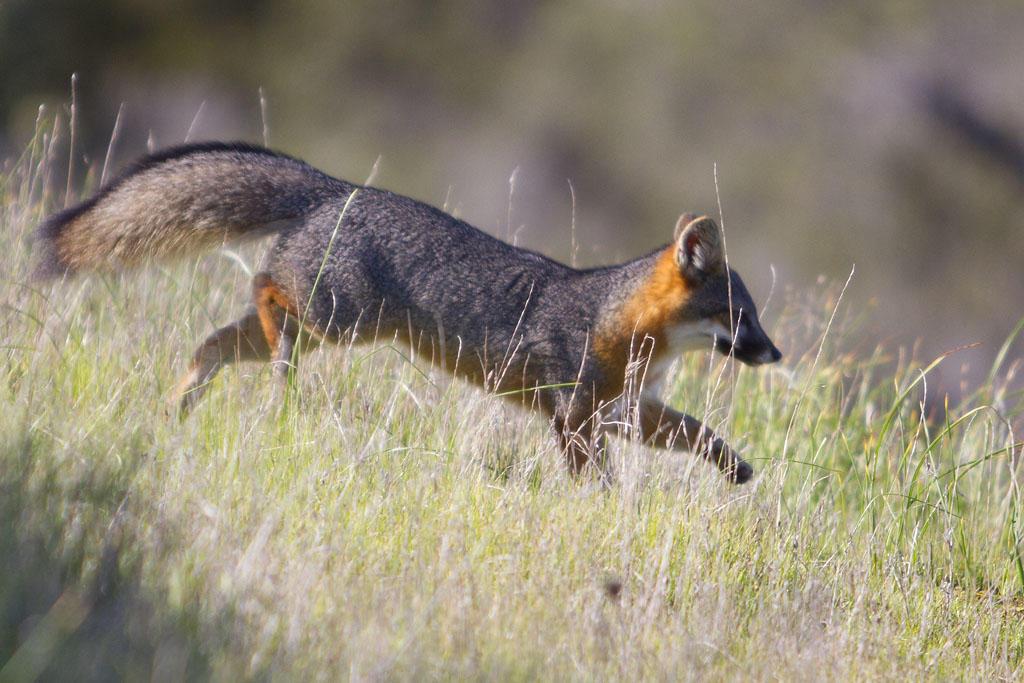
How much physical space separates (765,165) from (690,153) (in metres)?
1.61

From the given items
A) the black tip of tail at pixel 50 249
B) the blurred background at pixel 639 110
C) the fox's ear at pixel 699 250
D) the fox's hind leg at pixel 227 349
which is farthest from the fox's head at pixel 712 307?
the blurred background at pixel 639 110

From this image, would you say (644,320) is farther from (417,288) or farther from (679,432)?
(417,288)

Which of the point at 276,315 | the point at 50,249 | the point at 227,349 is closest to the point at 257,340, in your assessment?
the point at 227,349

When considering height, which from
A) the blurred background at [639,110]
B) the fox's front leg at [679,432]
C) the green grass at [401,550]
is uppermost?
the blurred background at [639,110]

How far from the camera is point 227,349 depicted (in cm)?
573

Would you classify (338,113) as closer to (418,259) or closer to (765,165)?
(765,165)

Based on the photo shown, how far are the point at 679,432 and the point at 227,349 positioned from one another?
2.60m

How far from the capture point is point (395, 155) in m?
20.2

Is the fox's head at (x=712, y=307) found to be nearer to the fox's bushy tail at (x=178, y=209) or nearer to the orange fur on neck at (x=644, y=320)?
the orange fur on neck at (x=644, y=320)

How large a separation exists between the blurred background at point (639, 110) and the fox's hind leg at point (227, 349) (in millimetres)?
10975

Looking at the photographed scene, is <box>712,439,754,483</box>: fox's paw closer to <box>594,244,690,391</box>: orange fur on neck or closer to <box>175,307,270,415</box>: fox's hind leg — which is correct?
<box>594,244,690,391</box>: orange fur on neck

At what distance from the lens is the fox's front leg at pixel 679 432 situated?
17.8 feet

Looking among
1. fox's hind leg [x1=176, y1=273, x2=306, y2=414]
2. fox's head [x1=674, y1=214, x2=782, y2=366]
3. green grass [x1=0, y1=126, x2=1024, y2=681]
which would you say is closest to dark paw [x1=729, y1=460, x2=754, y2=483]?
green grass [x1=0, y1=126, x2=1024, y2=681]

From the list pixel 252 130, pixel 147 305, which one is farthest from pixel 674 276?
pixel 252 130
